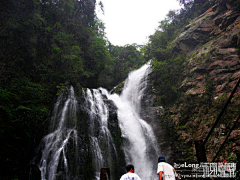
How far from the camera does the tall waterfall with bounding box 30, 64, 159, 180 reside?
8.84 m

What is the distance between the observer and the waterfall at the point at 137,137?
1109 centimetres

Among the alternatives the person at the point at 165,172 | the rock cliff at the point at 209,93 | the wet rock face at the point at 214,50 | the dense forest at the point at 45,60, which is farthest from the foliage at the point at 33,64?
the wet rock face at the point at 214,50

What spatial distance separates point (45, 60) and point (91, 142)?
343 inches

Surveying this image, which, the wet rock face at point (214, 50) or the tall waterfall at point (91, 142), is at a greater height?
the wet rock face at point (214, 50)

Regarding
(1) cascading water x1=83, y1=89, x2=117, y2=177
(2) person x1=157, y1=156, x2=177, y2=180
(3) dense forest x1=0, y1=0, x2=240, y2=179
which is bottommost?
(2) person x1=157, y1=156, x2=177, y2=180

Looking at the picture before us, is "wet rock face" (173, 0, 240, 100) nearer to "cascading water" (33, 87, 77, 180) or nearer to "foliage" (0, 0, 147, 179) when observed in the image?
"foliage" (0, 0, 147, 179)

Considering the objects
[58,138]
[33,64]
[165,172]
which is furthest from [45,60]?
[165,172]

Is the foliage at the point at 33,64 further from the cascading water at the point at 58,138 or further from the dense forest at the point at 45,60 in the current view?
the cascading water at the point at 58,138

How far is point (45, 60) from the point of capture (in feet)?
46.6

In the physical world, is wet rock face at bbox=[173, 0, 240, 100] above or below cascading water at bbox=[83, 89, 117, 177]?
above

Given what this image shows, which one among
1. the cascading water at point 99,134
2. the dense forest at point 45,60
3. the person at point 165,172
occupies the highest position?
the dense forest at point 45,60

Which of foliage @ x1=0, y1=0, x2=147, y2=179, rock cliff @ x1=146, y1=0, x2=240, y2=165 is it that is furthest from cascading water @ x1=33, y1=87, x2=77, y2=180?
rock cliff @ x1=146, y1=0, x2=240, y2=165

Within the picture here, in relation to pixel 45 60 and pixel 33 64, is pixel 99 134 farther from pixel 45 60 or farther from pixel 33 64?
pixel 45 60

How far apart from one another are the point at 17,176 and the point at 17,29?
10.8 meters
